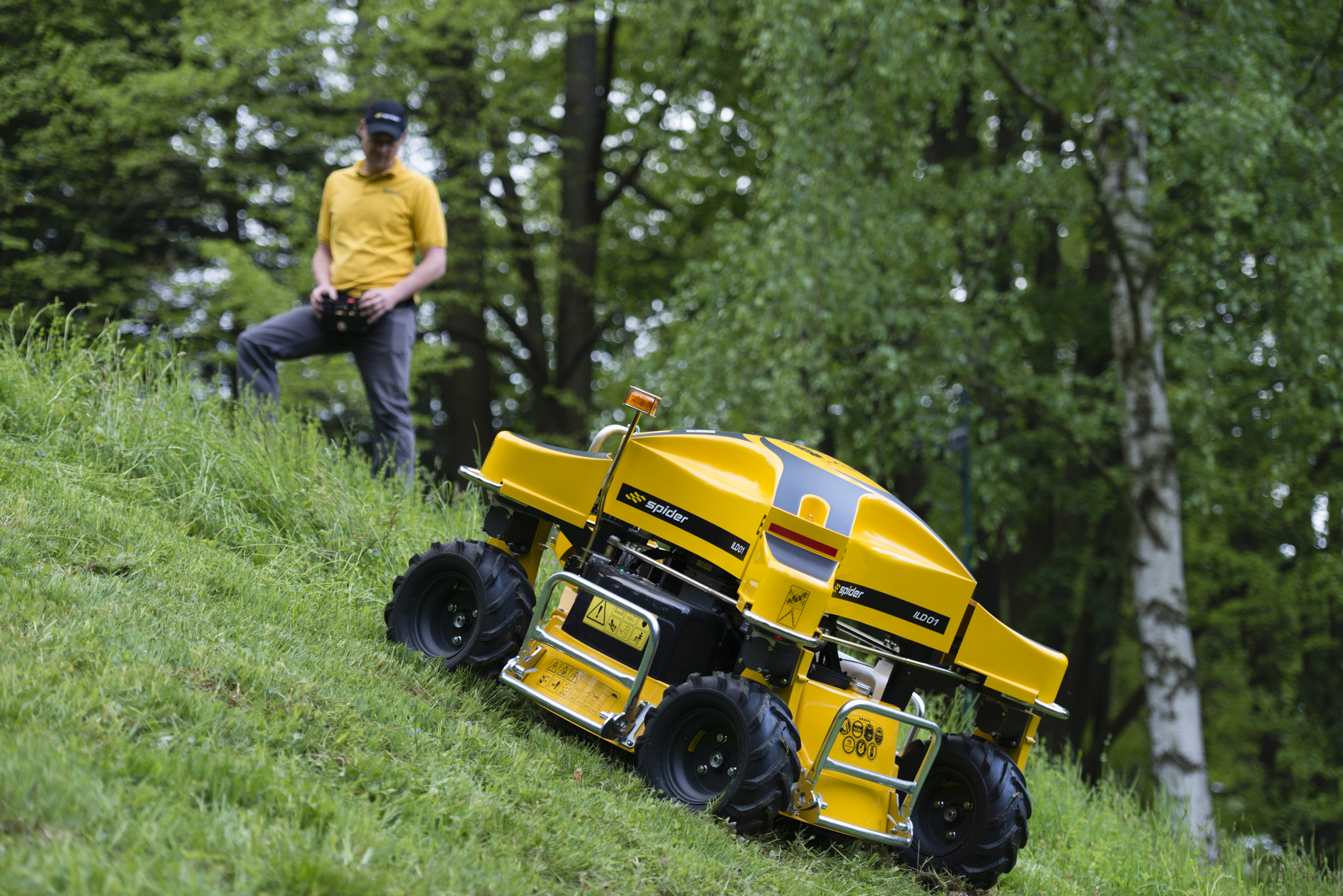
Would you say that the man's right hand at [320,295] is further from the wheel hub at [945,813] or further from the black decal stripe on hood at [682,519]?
the wheel hub at [945,813]

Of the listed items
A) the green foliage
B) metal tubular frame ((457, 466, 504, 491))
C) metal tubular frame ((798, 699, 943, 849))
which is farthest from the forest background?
metal tubular frame ((798, 699, 943, 849))

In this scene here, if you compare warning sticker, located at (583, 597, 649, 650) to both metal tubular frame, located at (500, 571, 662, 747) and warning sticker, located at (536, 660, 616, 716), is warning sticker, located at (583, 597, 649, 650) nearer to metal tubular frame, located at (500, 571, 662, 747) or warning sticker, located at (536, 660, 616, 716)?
metal tubular frame, located at (500, 571, 662, 747)

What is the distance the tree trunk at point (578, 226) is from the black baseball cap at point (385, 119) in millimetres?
9800

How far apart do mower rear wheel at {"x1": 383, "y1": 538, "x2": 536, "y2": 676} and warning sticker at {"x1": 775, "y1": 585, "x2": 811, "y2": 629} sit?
100cm

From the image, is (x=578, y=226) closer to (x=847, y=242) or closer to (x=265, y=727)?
(x=847, y=242)

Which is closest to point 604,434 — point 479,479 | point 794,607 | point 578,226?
point 479,479

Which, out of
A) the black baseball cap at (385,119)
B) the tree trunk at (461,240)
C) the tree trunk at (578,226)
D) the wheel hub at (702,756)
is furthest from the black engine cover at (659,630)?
the tree trunk at (578,226)

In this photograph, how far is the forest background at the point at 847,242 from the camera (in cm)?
890

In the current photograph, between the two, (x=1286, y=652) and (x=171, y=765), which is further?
(x=1286, y=652)

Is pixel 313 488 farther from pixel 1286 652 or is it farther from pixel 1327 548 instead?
pixel 1286 652

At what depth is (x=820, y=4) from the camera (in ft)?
29.6

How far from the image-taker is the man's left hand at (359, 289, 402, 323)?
5.52 m

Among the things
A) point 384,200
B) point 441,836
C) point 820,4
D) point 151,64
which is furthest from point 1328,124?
point 151,64

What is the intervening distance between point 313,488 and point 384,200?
5.11 ft
